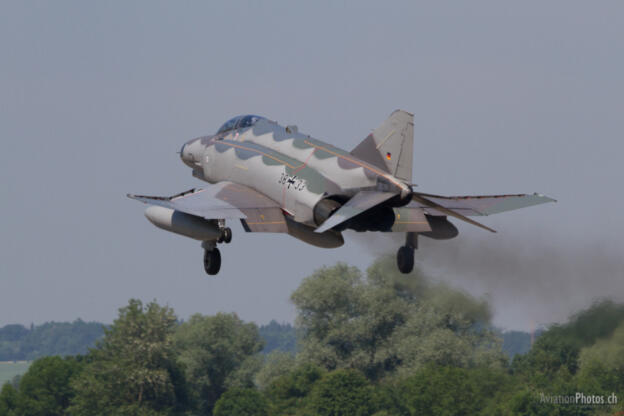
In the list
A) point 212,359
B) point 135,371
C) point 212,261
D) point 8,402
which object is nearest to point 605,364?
point 212,261

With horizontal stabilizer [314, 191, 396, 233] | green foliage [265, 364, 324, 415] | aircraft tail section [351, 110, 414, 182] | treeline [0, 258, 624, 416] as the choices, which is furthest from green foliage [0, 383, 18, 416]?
horizontal stabilizer [314, 191, 396, 233]

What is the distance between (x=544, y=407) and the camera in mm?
118000

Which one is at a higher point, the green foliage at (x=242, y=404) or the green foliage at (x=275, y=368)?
the green foliage at (x=275, y=368)

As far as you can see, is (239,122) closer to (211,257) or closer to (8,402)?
(211,257)

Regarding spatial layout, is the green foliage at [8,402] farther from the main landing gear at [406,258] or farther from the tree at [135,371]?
the main landing gear at [406,258]

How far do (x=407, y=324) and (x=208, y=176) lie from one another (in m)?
88.4

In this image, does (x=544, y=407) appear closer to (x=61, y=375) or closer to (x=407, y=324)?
(x=407, y=324)

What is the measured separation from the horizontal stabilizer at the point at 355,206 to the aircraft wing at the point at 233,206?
3136 millimetres

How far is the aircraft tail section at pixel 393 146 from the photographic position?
38.9 metres

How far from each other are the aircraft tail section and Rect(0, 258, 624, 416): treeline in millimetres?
60445

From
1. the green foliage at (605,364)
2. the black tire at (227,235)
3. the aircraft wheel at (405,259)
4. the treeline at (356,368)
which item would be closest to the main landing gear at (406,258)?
the aircraft wheel at (405,259)

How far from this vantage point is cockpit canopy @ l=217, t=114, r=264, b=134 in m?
45.4

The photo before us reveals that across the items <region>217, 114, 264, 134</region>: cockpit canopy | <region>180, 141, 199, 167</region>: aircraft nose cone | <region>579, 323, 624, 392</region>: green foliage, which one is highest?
<region>217, 114, 264, 134</region>: cockpit canopy

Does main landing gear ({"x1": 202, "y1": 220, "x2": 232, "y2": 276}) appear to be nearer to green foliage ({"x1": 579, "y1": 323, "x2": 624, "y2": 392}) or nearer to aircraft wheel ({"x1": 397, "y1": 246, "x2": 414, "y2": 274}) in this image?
aircraft wheel ({"x1": 397, "y1": 246, "x2": 414, "y2": 274})
